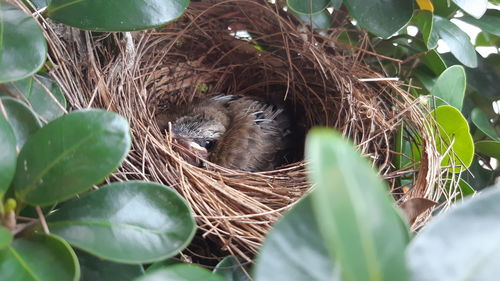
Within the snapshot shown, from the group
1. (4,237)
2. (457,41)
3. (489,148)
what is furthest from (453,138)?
(4,237)

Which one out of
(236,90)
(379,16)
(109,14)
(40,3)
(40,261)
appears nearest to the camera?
(40,261)

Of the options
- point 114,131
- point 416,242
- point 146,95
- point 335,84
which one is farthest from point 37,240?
point 335,84

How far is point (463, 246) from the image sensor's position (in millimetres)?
381

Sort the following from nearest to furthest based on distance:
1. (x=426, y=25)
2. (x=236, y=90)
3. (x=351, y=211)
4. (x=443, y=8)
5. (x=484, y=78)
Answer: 1. (x=351, y=211)
2. (x=426, y=25)
3. (x=443, y=8)
4. (x=484, y=78)
5. (x=236, y=90)

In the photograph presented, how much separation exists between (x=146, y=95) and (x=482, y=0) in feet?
2.99

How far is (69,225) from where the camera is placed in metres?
0.60

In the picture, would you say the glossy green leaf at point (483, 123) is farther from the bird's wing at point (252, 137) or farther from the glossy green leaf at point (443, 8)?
the bird's wing at point (252, 137)

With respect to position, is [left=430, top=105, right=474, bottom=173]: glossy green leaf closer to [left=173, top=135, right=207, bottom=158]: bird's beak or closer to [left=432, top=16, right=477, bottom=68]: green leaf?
[left=432, top=16, right=477, bottom=68]: green leaf

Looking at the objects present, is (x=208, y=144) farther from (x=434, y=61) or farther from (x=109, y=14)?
(x=109, y=14)

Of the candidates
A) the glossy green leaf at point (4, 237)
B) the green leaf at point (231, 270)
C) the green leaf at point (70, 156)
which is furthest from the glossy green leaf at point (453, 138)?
the glossy green leaf at point (4, 237)

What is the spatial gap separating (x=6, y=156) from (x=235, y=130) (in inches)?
45.1

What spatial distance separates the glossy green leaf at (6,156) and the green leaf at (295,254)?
0.30 metres

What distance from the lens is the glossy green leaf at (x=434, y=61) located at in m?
1.27

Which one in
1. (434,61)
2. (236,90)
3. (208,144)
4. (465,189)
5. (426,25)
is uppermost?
(426,25)
